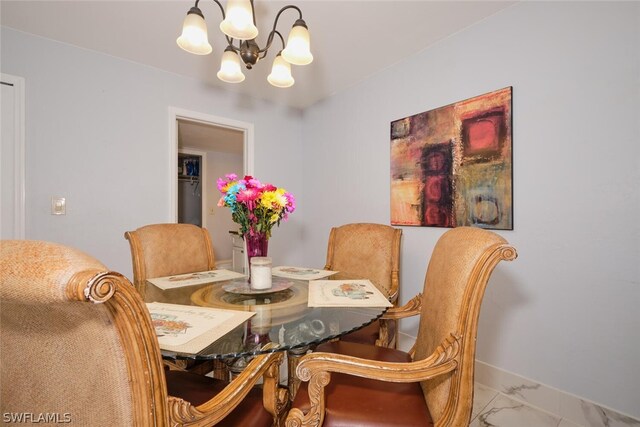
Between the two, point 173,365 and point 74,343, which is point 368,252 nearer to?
point 173,365

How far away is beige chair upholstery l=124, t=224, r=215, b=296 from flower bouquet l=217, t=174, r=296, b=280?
A: 25.4 inches

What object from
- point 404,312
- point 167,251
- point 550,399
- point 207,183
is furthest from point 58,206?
point 207,183

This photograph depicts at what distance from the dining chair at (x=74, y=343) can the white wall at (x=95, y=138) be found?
209 cm

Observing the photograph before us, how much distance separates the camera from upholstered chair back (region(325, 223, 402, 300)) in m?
1.86

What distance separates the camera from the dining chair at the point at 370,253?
1.85m

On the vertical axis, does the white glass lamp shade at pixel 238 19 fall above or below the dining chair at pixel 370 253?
above

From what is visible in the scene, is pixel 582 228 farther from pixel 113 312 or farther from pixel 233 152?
pixel 233 152

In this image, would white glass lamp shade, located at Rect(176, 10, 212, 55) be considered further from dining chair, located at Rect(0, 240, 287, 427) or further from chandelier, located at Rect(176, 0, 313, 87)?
dining chair, located at Rect(0, 240, 287, 427)

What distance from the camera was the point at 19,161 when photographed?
2.01 meters

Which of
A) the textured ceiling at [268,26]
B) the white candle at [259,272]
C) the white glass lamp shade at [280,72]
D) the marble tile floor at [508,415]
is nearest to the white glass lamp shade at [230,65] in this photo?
the white glass lamp shade at [280,72]

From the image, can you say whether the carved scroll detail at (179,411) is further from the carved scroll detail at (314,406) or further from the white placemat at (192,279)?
the white placemat at (192,279)

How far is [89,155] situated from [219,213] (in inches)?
145

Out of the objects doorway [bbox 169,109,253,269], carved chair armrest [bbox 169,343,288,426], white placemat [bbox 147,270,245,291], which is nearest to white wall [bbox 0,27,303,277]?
white placemat [bbox 147,270,245,291]

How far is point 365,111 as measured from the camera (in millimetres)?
2768
